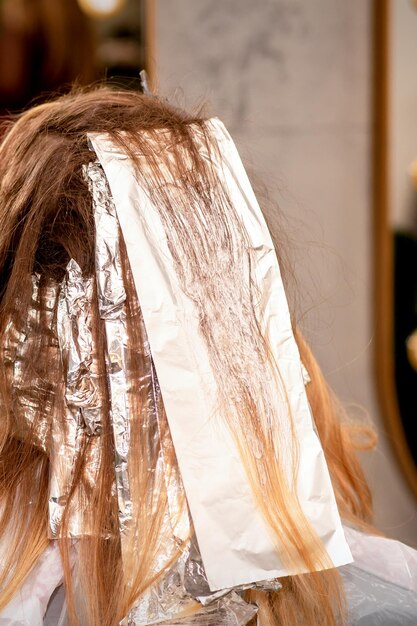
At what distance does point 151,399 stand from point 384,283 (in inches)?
44.0

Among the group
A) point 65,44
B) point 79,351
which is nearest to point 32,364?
point 79,351

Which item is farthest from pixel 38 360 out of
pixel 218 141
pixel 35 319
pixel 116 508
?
pixel 218 141

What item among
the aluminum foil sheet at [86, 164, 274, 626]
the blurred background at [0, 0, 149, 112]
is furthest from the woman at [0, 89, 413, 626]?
the blurred background at [0, 0, 149, 112]

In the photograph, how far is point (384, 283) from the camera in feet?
5.33

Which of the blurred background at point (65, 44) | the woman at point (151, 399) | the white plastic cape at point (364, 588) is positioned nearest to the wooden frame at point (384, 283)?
the blurred background at point (65, 44)

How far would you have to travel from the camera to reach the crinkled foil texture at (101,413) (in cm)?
57

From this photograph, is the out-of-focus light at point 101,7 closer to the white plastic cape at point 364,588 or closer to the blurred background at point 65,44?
the blurred background at point 65,44

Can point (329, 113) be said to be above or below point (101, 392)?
above

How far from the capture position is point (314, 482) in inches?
23.0

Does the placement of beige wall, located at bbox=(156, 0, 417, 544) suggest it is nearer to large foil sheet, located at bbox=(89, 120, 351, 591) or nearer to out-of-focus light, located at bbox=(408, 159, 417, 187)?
out-of-focus light, located at bbox=(408, 159, 417, 187)

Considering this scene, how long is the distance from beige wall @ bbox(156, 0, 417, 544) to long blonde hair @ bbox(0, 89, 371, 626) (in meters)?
0.93

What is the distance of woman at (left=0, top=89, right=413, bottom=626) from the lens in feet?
1.86

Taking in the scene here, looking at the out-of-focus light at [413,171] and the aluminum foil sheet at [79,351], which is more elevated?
the out-of-focus light at [413,171]

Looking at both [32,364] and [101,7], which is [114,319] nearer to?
[32,364]
